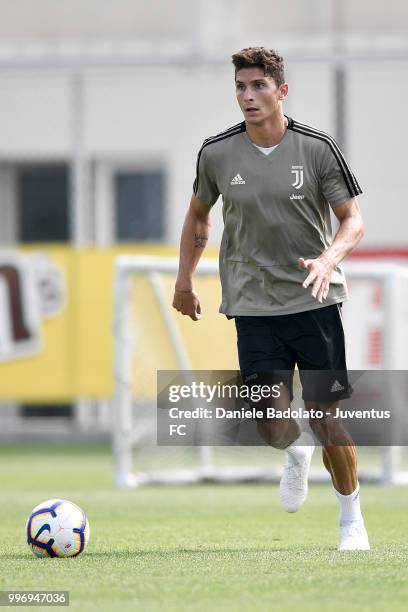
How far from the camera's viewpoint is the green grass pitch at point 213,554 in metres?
5.11

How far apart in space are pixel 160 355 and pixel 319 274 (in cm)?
585

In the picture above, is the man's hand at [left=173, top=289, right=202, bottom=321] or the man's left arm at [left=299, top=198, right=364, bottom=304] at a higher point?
the man's left arm at [left=299, top=198, right=364, bottom=304]

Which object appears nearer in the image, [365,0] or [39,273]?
[39,273]

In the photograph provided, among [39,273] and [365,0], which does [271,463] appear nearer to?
[39,273]

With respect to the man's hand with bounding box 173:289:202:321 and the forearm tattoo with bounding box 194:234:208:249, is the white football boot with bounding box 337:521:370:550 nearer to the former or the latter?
the man's hand with bounding box 173:289:202:321

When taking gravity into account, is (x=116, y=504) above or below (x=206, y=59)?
below

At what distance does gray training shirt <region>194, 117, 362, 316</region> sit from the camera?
6523 mm

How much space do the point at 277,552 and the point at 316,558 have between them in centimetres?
39

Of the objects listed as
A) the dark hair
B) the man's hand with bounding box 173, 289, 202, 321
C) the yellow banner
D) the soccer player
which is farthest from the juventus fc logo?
the yellow banner

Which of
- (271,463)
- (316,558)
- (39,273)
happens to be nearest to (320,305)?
Answer: (316,558)

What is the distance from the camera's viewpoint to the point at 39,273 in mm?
16172

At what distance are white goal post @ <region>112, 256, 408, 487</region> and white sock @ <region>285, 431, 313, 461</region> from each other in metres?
4.49

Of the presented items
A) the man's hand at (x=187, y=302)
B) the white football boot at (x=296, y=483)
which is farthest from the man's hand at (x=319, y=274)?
the white football boot at (x=296, y=483)

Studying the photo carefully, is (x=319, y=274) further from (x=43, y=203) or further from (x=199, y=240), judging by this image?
(x=43, y=203)
